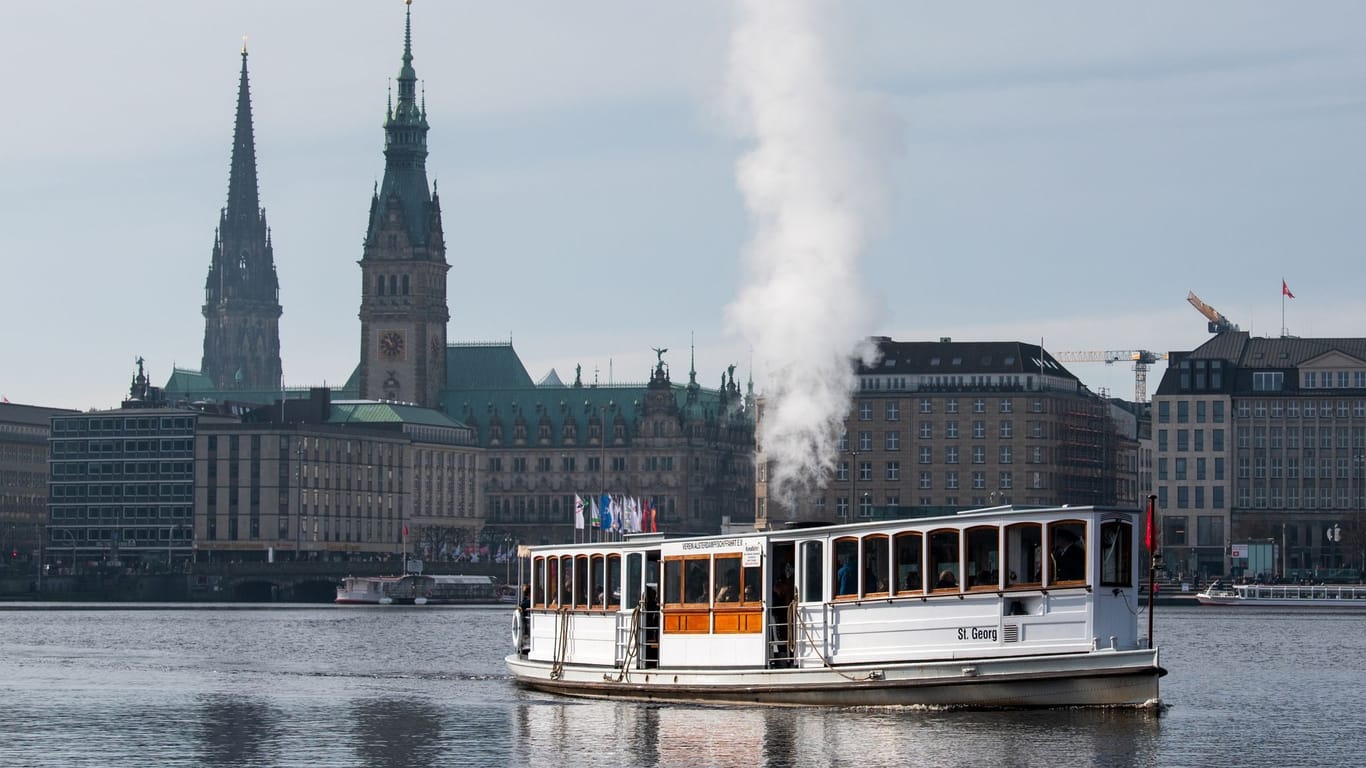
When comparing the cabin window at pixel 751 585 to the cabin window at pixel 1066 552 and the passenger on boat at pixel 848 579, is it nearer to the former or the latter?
the passenger on boat at pixel 848 579

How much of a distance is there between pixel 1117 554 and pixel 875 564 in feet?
21.3

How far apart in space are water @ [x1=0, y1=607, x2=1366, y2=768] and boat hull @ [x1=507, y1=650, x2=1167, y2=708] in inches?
20.5

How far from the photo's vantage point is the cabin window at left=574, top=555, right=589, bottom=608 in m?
77.5

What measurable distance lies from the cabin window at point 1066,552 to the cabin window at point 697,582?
11.2 meters

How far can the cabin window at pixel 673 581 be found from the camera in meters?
73.1

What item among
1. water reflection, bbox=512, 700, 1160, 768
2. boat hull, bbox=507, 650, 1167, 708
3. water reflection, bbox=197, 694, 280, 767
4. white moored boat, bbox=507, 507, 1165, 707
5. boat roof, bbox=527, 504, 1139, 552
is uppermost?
boat roof, bbox=527, 504, 1139, 552

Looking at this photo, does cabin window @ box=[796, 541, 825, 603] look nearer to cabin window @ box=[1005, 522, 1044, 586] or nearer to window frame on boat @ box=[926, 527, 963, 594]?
window frame on boat @ box=[926, 527, 963, 594]

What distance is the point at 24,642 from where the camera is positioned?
12962 centimetres

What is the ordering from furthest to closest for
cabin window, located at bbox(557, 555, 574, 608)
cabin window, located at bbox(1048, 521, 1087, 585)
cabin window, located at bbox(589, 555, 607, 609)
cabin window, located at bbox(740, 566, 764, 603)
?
cabin window, located at bbox(557, 555, 574, 608), cabin window, located at bbox(589, 555, 607, 609), cabin window, located at bbox(740, 566, 764, 603), cabin window, located at bbox(1048, 521, 1087, 585)

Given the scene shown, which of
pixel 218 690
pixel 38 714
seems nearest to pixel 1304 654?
pixel 218 690

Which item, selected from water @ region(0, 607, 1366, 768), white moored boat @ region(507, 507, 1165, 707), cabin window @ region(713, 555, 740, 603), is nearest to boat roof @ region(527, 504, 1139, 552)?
white moored boat @ region(507, 507, 1165, 707)

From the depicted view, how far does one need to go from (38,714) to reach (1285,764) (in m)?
35.6

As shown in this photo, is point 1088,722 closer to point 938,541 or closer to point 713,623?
point 938,541

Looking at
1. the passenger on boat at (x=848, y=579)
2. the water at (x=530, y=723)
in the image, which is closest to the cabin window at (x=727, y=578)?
the water at (x=530, y=723)
